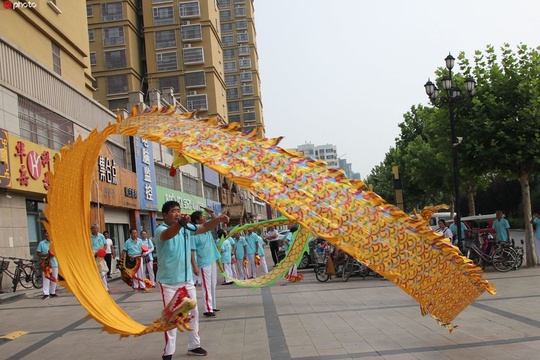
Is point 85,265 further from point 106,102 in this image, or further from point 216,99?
point 216,99

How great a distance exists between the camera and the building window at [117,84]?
44.0 metres

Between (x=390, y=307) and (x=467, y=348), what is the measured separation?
Result: 10.2ft

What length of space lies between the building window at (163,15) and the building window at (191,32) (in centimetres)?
173

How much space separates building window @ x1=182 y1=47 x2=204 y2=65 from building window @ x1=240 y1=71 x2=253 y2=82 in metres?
29.8

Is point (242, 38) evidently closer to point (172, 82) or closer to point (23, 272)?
point (172, 82)

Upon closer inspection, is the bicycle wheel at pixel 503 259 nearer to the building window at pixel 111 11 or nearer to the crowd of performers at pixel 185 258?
the crowd of performers at pixel 185 258

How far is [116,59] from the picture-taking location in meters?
44.1

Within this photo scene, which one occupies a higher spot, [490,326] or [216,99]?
[216,99]

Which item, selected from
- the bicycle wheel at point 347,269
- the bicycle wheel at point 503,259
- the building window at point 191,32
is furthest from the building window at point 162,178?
the bicycle wheel at point 503,259

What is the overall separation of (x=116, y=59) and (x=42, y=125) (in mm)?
28459

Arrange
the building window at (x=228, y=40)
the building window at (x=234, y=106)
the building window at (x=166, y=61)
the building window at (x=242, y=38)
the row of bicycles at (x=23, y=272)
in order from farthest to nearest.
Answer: the building window at (x=228, y=40) < the building window at (x=242, y=38) < the building window at (x=234, y=106) < the building window at (x=166, y=61) < the row of bicycles at (x=23, y=272)

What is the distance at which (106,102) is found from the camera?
4447 cm

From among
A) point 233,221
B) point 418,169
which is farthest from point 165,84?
point 418,169

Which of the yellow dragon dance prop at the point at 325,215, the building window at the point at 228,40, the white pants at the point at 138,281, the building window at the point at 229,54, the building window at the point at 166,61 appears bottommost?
the white pants at the point at 138,281
